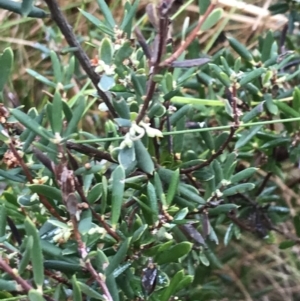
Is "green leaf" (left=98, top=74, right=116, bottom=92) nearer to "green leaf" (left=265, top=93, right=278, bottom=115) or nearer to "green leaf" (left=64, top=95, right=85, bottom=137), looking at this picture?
"green leaf" (left=64, top=95, right=85, bottom=137)

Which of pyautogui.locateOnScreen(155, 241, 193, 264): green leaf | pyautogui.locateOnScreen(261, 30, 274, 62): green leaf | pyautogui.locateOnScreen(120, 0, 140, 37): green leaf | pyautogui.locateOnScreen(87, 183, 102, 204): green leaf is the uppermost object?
pyautogui.locateOnScreen(120, 0, 140, 37): green leaf

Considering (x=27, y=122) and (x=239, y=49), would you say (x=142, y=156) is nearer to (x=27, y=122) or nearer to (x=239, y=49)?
(x=27, y=122)

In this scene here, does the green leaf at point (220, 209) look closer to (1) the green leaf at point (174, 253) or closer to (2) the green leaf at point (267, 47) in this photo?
(1) the green leaf at point (174, 253)

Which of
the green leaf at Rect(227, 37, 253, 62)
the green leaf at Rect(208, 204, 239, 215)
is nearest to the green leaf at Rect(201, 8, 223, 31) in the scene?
the green leaf at Rect(208, 204, 239, 215)

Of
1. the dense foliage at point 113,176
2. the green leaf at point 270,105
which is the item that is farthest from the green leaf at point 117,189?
the green leaf at point 270,105

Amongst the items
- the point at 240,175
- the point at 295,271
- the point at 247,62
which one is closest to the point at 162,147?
the point at 240,175

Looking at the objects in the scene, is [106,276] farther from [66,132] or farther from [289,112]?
[289,112]
